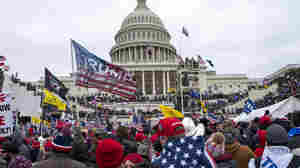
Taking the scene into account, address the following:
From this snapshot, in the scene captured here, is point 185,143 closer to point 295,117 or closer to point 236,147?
point 236,147

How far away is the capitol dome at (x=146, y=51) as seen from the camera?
74.8 m

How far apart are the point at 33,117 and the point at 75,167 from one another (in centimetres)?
965

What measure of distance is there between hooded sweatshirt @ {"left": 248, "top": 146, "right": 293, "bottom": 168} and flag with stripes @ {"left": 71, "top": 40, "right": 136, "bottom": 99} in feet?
30.5

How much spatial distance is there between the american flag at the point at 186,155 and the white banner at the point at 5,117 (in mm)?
5161

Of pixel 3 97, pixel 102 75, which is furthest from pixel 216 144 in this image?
pixel 102 75

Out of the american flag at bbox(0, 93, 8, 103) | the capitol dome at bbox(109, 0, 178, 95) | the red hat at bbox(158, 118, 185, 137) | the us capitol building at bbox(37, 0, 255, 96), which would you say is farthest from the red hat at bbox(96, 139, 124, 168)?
the capitol dome at bbox(109, 0, 178, 95)

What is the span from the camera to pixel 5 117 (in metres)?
7.32

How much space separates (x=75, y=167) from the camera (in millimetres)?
3436

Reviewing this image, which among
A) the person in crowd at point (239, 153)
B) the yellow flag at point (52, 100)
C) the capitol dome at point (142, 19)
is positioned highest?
the capitol dome at point (142, 19)

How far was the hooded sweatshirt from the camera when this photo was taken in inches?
123

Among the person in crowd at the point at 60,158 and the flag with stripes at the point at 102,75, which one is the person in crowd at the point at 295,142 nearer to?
the person in crowd at the point at 60,158

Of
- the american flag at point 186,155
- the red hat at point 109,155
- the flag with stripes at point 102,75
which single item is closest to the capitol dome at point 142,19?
the flag with stripes at point 102,75

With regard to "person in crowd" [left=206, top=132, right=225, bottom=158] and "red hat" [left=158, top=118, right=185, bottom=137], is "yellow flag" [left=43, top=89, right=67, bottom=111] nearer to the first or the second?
"person in crowd" [left=206, top=132, right=225, bottom=158]

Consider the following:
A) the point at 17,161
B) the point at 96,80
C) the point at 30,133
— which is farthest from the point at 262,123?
the point at 96,80
